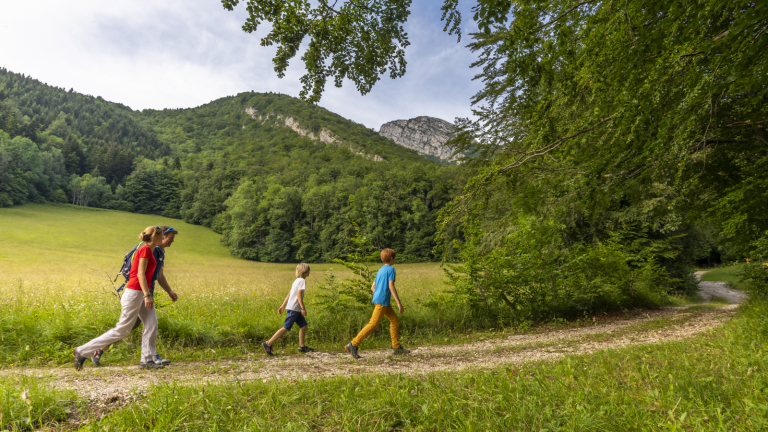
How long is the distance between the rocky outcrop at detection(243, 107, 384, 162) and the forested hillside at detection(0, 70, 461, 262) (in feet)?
1.76

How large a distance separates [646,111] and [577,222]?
15.5 meters

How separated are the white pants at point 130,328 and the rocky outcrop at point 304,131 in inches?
4136

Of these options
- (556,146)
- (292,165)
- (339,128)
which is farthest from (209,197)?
(556,146)

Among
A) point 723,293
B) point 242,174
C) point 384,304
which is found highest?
point 242,174

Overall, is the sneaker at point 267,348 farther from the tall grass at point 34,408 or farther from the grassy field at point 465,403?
the tall grass at point 34,408

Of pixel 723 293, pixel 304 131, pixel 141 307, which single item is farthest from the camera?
pixel 304 131

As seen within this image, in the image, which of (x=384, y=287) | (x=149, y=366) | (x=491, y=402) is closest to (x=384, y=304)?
(x=384, y=287)

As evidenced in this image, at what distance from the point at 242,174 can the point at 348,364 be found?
349 feet

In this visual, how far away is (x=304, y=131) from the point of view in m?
150

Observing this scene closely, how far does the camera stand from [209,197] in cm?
9150

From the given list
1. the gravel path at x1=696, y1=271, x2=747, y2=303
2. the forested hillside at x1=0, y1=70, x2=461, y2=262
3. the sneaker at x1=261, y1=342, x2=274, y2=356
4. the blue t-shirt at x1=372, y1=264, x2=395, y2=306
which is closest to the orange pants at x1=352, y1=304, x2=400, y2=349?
the blue t-shirt at x1=372, y1=264, x2=395, y2=306

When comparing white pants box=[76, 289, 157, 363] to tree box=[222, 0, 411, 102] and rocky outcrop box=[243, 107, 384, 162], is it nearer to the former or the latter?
tree box=[222, 0, 411, 102]

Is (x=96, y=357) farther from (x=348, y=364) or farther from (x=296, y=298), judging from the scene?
(x=348, y=364)

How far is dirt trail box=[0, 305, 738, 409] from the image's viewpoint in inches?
164
